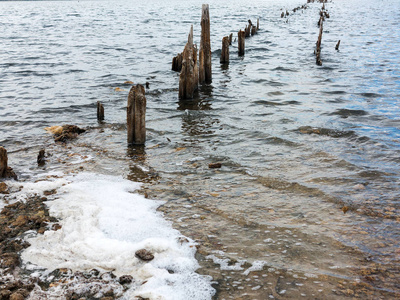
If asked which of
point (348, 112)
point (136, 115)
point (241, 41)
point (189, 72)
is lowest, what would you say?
point (348, 112)

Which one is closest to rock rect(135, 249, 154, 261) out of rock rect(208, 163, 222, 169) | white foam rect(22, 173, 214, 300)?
white foam rect(22, 173, 214, 300)

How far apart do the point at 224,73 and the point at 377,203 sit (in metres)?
10.9

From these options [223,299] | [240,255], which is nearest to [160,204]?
[240,255]

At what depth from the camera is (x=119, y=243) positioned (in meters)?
4.48

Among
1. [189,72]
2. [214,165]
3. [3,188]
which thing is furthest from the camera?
[189,72]

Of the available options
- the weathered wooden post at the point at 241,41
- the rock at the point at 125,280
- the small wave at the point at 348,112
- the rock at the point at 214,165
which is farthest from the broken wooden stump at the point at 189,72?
the weathered wooden post at the point at 241,41

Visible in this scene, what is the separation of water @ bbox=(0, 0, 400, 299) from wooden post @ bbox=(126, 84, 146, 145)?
338mm

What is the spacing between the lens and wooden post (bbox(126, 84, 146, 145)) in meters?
7.35

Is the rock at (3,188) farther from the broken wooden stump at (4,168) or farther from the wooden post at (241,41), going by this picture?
the wooden post at (241,41)

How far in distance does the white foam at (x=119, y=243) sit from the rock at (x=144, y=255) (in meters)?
0.05

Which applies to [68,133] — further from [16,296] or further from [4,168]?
[16,296]

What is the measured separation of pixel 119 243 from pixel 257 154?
3897 millimetres

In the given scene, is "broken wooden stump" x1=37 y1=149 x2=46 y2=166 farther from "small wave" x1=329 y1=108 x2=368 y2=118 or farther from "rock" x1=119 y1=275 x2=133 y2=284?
"small wave" x1=329 y1=108 x2=368 y2=118

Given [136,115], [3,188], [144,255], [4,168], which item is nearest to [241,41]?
[136,115]
